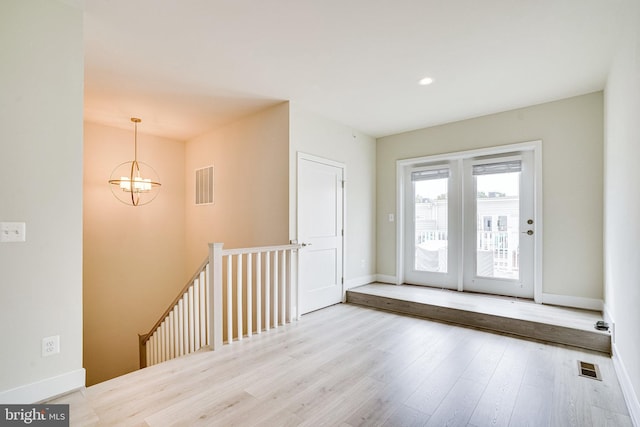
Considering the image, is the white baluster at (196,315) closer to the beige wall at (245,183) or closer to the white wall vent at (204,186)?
the beige wall at (245,183)

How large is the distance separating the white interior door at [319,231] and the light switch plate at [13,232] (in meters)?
2.57

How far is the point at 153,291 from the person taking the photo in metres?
5.22

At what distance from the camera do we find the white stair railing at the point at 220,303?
301 centimetres

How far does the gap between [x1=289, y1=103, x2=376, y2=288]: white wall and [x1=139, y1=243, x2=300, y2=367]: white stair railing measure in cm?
53

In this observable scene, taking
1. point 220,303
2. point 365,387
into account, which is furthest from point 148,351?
point 365,387

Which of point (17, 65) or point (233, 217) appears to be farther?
point (233, 217)

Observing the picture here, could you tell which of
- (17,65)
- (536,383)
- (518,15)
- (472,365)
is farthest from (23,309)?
(518,15)

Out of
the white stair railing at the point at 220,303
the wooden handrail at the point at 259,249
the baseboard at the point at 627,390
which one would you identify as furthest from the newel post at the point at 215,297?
the baseboard at the point at 627,390

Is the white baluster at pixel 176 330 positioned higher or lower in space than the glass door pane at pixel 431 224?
lower

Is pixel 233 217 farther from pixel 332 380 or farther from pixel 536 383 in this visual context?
pixel 536 383

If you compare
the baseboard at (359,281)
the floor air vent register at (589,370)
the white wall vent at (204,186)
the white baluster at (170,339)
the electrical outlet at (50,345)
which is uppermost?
the white wall vent at (204,186)

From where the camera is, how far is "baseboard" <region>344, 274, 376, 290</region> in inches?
186

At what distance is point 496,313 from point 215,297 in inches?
124

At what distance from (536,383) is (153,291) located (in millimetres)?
5431
